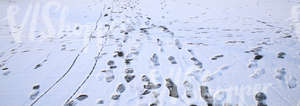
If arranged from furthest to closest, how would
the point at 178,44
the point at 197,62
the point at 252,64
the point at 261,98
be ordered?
the point at 178,44
the point at 197,62
the point at 252,64
the point at 261,98

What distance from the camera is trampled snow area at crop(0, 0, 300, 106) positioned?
1546 millimetres

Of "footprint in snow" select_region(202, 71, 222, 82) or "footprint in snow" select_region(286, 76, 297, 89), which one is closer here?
"footprint in snow" select_region(286, 76, 297, 89)

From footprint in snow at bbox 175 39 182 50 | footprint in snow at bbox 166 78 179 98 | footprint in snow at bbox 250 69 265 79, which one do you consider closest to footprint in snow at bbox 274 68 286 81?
footprint in snow at bbox 250 69 265 79

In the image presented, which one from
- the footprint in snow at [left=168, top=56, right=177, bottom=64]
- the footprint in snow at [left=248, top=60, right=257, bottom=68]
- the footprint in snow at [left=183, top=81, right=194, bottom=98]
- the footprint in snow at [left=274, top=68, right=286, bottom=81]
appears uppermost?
the footprint in snow at [left=168, top=56, right=177, bottom=64]

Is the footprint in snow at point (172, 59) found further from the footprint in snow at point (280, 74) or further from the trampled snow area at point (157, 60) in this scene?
the footprint in snow at point (280, 74)

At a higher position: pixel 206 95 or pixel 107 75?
pixel 107 75

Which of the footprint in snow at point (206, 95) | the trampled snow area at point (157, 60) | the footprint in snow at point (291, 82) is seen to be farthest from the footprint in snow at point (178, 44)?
the footprint in snow at point (291, 82)

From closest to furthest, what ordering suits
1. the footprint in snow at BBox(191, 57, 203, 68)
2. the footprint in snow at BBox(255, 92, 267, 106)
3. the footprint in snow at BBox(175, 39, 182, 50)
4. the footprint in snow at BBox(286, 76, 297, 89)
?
1. the footprint in snow at BBox(255, 92, 267, 106)
2. the footprint in snow at BBox(286, 76, 297, 89)
3. the footprint in snow at BBox(191, 57, 203, 68)
4. the footprint in snow at BBox(175, 39, 182, 50)

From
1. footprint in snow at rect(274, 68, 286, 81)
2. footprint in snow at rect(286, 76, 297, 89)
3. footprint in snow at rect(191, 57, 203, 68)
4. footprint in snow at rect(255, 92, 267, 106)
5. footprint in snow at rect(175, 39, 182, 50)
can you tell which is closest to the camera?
footprint in snow at rect(255, 92, 267, 106)

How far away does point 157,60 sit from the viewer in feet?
7.00

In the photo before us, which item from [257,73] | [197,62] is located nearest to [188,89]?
[197,62]

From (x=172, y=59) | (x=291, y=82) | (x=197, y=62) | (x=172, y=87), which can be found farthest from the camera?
(x=172, y=59)

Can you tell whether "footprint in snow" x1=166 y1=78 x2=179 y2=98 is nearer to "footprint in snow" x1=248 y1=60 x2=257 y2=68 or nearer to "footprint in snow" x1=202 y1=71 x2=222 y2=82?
"footprint in snow" x1=202 y1=71 x2=222 y2=82

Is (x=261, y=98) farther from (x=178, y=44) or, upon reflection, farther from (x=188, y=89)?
(x=178, y=44)
